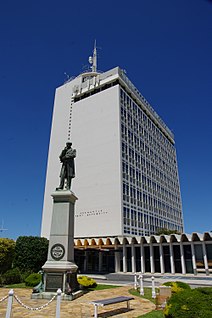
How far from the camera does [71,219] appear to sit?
573 inches

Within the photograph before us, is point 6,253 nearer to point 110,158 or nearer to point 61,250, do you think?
point 61,250

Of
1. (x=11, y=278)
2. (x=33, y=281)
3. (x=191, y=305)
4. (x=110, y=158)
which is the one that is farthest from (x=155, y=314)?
(x=110, y=158)

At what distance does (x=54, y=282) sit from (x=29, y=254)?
1428 centimetres

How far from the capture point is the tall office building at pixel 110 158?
4091cm

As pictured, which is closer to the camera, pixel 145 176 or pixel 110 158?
pixel 110 158

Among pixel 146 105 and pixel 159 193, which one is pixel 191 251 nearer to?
pixel 159 193

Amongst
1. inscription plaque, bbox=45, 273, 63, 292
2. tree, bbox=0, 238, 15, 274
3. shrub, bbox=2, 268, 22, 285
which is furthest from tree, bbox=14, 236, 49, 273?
inscription plaque, bbox=45, 273, 63, 292

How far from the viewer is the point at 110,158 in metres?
42.8

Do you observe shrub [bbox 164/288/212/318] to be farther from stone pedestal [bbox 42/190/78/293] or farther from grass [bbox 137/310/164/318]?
stone pedestal [bbox 42/190/78/293]

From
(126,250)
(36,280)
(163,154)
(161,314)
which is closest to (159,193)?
(163,154)

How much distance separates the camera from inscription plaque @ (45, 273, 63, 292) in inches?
502

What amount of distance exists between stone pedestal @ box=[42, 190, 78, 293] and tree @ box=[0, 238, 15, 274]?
10578 mm

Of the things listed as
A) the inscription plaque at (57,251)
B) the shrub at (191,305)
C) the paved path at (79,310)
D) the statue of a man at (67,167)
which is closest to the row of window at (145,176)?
the statue of a man at (67,167)

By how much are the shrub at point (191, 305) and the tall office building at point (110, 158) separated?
1222 inches
